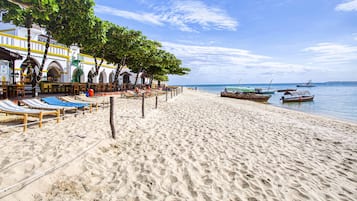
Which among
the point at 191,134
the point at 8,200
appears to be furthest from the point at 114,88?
the point at 8,200

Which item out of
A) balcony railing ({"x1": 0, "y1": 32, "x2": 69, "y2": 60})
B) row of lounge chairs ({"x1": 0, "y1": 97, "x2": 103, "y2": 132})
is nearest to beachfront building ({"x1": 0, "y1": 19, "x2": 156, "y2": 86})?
balcony railing ({"x1": 0, "y1": 32, "x2": 69, "y2": 60})

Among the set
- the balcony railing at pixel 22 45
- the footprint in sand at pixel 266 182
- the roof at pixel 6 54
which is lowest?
the footprint in sand at pixel 266 182

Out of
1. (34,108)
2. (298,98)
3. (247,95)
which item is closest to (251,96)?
(247,95)

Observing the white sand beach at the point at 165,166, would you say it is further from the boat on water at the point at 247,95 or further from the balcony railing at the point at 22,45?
the boat on water at the point at 247,95

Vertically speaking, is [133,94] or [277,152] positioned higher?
[133,94]

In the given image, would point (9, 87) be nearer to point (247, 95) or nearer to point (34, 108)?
point (34, 108)

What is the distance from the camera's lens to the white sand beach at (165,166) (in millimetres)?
3045

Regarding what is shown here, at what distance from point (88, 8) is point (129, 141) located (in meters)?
8.04

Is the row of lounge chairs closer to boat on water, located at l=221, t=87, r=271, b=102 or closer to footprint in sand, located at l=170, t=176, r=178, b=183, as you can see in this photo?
footprint in sand, located at l=170, t=176, r=178, b=183

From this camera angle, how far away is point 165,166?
4.02m

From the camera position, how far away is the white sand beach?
3045 mm

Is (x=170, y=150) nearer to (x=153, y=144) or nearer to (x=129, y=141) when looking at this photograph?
(x=153, y=144)

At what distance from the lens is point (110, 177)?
3.46m

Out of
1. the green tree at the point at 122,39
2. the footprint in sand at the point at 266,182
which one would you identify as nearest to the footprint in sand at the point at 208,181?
the footprint in sand at the point at 266,182
